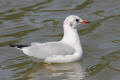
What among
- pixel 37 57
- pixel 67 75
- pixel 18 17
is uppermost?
pixel 18 17

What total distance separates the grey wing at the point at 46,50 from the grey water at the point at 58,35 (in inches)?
16.2

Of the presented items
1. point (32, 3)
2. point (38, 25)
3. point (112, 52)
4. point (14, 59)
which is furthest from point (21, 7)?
point (112, 52)

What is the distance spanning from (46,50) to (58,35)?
2267 mm

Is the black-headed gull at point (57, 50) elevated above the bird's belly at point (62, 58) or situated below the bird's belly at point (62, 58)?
above

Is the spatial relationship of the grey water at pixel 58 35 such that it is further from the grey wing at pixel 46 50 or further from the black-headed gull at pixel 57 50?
the grey wing at pixel 46 50

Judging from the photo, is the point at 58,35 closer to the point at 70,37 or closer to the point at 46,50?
the point at 70,37

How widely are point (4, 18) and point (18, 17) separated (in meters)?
0.49

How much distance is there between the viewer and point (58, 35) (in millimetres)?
10797

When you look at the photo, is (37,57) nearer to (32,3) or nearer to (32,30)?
(32,30)

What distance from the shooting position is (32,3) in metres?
13.0

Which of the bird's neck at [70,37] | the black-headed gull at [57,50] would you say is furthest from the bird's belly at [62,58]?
the bird's neck at [70,37]

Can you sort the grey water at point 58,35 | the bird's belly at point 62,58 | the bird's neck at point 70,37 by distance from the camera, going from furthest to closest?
the bird's neck at point 70,37
the bird's belly at point 62,58
the grey water at point 58,35

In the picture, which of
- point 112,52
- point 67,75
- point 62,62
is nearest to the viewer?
point 67,75

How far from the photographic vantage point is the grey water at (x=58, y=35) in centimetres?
845
